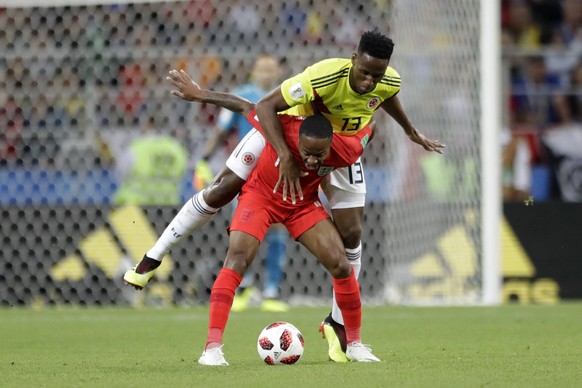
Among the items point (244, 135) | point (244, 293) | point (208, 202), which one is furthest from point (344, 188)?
point (244, 293)

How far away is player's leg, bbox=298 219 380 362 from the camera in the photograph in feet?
20.1

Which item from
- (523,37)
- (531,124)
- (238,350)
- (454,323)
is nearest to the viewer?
(238,350)

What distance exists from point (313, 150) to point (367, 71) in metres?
0.49

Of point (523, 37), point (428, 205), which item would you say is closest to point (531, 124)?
point (523, 37)

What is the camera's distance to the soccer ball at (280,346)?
6055 millimetres

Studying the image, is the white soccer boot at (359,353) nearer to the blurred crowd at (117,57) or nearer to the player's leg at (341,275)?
the player's leg at (341,275)

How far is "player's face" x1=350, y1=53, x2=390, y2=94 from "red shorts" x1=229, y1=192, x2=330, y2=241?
76cm

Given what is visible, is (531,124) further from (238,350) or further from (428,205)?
(238,350)

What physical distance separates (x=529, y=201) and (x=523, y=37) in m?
5.50

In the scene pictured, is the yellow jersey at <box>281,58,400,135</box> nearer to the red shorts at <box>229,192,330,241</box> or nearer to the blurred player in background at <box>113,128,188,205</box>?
the red shorts at <box>229,192,330,241</box>

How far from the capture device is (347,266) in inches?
242

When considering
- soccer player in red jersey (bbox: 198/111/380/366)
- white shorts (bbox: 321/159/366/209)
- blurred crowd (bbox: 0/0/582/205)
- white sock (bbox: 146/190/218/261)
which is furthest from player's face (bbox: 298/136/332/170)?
blurred crowd (bbox: 0/0/582/205)

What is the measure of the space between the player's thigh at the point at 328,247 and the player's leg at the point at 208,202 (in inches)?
24.4

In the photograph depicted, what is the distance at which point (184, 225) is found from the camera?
6.74 meters
